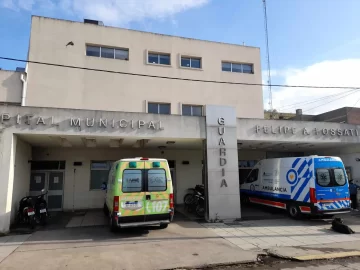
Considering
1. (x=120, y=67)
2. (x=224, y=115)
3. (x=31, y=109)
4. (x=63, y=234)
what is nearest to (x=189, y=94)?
(x=120, y=67)

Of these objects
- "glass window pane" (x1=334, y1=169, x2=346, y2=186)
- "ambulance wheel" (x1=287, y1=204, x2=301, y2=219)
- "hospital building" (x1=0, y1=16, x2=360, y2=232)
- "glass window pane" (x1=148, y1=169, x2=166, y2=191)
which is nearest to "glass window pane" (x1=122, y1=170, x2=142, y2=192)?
"glass window pane" (x1=148, y1=169, x2=166, y2=191)

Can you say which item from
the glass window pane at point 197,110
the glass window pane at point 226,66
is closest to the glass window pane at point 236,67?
the glass window pane at point 226,66

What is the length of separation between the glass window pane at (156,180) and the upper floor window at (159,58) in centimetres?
953

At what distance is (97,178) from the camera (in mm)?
14211

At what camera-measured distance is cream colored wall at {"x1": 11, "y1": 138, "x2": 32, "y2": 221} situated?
400 inches

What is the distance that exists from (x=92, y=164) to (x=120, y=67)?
584cm

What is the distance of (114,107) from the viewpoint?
15.2 meters

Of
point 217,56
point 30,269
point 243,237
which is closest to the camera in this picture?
point 30,269

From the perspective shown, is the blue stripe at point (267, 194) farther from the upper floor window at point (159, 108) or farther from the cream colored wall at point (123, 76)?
the upper floor window at point (159, 108)

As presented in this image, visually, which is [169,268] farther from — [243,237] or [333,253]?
[333,253]

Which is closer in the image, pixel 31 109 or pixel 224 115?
pixel 31 109

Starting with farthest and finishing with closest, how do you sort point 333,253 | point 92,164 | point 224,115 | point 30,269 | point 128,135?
point 92,164
point 224,115
point 128,135
point 333,253
point 30,269

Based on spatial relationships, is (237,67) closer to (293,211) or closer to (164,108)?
(164,108)

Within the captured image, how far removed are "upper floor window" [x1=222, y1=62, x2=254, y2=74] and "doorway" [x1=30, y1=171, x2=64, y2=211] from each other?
12159 millimetres
